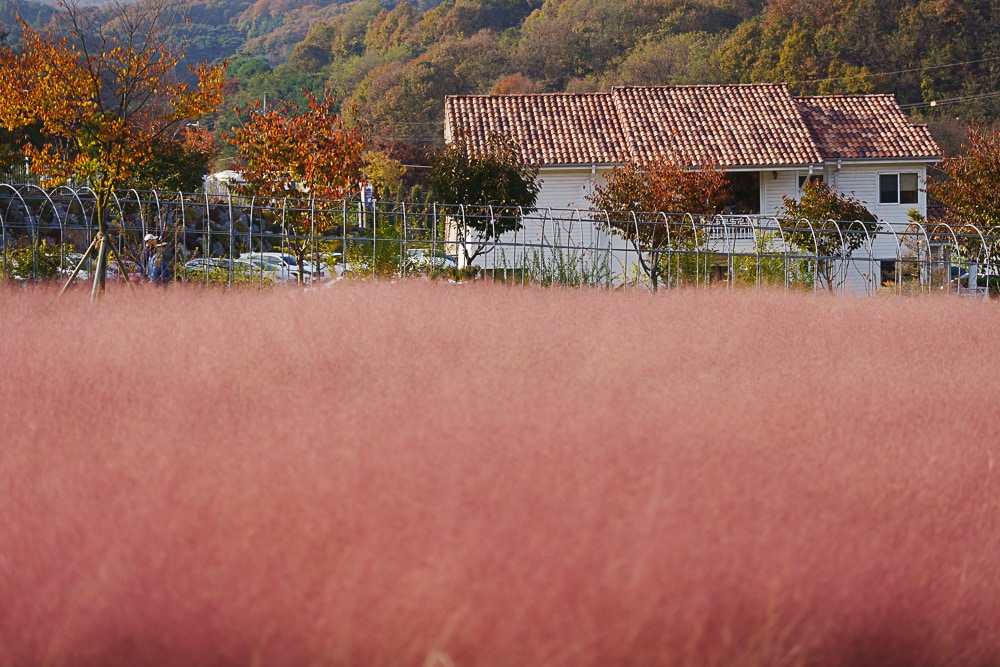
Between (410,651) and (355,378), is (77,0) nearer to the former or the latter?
(355,378)

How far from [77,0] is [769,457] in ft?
44.9

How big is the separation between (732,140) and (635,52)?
33844 millimetres

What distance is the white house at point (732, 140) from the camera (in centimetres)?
2938

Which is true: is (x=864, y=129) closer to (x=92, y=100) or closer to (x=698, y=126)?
(x=698, y=126)

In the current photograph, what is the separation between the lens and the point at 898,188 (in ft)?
101

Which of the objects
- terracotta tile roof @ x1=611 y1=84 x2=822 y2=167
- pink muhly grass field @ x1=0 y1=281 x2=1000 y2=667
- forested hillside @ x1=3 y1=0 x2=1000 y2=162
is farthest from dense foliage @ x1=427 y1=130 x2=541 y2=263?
forested hillside @ x1=3 y1=0 x2=1000 y2=162

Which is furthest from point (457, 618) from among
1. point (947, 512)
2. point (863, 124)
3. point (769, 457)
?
point (863, 124)

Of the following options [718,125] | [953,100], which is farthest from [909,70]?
[718,125]

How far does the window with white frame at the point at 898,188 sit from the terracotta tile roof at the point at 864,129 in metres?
0.83

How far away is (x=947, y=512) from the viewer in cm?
368

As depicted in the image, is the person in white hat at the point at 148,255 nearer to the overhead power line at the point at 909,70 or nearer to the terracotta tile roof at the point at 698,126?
the terracotta tile roof at the point at 698,126

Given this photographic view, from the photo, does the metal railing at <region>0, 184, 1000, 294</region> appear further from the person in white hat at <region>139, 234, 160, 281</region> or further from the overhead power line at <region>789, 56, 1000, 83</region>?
the overhead power line at <region>789, 56, 1000, 83</region>

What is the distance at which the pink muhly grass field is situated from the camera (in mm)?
2516

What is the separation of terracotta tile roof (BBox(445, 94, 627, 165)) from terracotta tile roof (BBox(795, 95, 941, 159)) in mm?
6273
